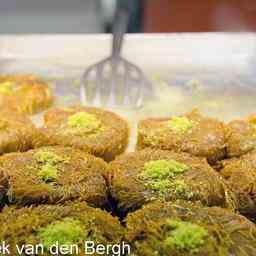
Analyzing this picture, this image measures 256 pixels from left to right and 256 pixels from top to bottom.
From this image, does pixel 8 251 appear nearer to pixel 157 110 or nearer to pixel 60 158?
pixel 60 158

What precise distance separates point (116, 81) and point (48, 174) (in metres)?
0.77

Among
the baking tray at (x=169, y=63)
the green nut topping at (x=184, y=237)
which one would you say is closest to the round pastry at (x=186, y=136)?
the baking tray at (x=169, y=63)

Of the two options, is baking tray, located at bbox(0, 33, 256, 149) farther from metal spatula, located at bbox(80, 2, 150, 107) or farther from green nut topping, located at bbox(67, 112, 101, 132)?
green nut topping, located at bbox(67, 112, 101, 132)

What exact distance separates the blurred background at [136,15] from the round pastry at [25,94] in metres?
0.69

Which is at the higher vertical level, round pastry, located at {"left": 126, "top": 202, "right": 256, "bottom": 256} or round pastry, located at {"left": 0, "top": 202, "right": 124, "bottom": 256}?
round pastry, located at {"left": 126, "top": 202, "right": 256, "bottom": 256}

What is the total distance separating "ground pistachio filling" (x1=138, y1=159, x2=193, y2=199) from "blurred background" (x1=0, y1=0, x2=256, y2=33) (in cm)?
131

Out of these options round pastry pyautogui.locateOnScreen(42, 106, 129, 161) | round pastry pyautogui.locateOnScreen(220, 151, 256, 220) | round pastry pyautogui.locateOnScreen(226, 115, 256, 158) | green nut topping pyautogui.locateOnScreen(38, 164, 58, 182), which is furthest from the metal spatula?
green nut topping pyautogui.locateOnScreen(38, 164, 58, 182)

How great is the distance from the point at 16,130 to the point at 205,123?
531 mm

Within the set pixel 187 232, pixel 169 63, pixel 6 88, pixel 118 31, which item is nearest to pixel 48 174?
pixel 187 232

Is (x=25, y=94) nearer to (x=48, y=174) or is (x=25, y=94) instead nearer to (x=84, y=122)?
(x=84, y=122)

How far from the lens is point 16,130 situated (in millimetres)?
1658

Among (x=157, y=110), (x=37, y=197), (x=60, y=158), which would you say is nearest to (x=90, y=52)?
(x=157, y=110)

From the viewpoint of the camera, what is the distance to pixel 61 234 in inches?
44.5

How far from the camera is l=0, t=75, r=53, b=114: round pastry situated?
6.35 ft
